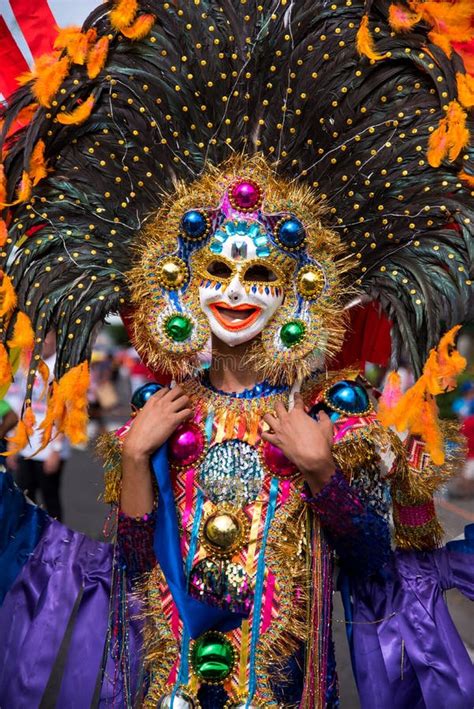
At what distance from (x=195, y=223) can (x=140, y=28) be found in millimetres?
646

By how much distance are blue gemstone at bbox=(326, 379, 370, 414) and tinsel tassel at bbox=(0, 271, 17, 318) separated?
1.08 m

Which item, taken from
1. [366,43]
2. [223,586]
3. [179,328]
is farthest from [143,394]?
[366,43]

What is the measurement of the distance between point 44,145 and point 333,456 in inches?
54.0

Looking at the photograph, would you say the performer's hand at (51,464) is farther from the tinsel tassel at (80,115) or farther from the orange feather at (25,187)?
the tinsel tassel at (80,115)

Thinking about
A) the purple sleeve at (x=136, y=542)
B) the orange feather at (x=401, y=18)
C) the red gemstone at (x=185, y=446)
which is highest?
the orange feather at (x=401, y=18)

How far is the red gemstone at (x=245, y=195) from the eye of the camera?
2.58 m

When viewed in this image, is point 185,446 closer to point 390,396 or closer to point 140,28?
point 390,396

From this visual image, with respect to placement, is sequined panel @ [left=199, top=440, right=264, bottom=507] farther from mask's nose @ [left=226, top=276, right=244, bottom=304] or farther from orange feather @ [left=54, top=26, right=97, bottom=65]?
orange feather @ [left=54, top=26, right=97, bottom=65]

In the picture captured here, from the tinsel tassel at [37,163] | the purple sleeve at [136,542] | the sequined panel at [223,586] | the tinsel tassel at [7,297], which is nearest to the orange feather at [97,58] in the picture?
the tinsel tassel at [37,163]

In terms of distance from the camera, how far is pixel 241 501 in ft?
8.48

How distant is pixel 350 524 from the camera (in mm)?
2447

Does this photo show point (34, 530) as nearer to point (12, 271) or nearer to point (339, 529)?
point (12, 271)

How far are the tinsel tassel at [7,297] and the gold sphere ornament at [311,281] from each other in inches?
37.4

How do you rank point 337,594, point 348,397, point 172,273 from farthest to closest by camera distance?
1. point 337,594
2. point 172,273
3. point 348,397
